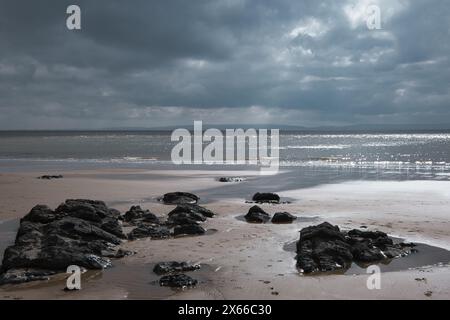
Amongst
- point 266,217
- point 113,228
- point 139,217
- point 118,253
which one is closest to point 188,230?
point 113,228

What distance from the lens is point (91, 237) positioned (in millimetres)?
14250

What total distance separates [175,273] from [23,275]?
3462mm

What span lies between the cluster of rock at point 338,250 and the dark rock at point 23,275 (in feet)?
20.0

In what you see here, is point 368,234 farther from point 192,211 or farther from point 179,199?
point 179,199

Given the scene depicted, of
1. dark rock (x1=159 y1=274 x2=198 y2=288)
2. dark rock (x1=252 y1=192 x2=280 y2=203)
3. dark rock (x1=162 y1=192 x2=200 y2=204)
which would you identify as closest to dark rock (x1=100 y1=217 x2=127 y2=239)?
dark rock (x1=159 y1=274 x2=198 y2=288)

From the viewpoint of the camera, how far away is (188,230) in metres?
16.0

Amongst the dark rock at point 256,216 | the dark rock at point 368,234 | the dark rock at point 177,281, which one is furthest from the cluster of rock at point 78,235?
the dark rock at point 368,234

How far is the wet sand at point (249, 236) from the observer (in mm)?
10141

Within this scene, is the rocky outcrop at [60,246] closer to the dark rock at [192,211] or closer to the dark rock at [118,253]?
the dark rock at [118,253]

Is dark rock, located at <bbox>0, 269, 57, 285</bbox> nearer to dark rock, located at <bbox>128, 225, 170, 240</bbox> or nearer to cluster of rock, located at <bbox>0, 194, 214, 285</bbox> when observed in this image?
cluster of rock, located at <bbox>0, 194, 214, 285</bbox>
